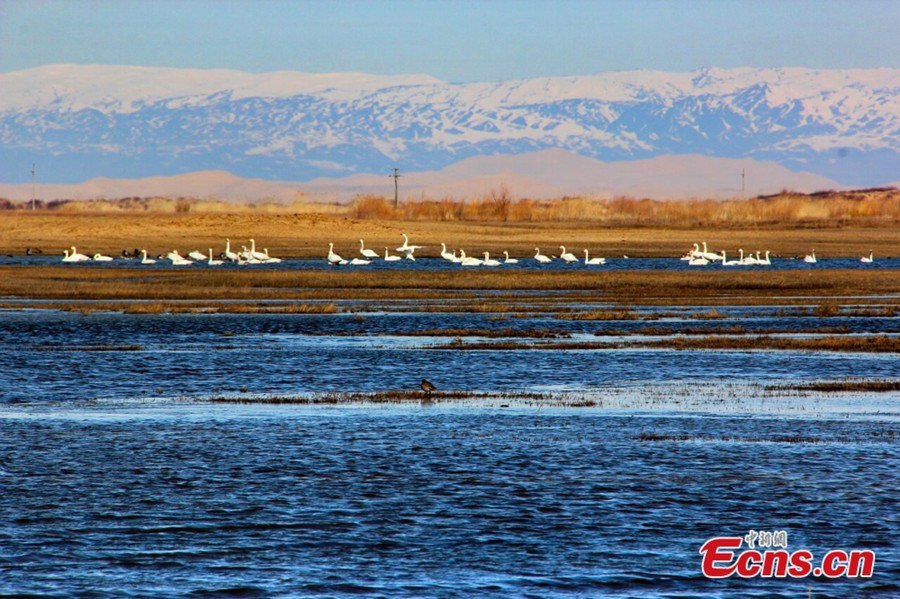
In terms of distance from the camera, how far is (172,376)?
22.7 metres

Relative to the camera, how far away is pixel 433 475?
14.4 meters

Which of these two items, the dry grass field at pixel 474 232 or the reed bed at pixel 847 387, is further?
the dry grass field at pixel 474 232

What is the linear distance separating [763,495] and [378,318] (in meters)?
20.9

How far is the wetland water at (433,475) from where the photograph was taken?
10.9 meters

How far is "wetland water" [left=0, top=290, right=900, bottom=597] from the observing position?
10.9 metres

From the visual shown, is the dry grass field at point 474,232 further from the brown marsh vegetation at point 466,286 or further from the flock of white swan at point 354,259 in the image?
the brown marsh vegetation at point 466,286

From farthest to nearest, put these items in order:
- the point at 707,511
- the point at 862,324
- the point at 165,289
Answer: the point at 165,289 < the point at 862,324 < the point at 707,511

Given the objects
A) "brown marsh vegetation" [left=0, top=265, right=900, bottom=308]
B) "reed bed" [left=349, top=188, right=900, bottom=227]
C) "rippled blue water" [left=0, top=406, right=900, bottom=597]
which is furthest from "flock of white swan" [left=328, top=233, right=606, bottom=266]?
"rippled blue water" [left=0, top=406, right=900, bottom=597]

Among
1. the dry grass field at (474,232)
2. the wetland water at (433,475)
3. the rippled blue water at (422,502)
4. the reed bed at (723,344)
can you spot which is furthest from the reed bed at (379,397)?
the dry grass field at (474,232)

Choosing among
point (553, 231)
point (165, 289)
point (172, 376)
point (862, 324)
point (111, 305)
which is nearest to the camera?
point (172, 376)

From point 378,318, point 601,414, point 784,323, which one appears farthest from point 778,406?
point 378,318

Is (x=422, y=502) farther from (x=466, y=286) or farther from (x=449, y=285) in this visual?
(x=449, y=285)

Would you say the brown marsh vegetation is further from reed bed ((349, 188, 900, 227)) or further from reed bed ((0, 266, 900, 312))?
reed bed ((349, 188, 900, 227))

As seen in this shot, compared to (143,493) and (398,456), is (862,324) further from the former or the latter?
(143,493)
